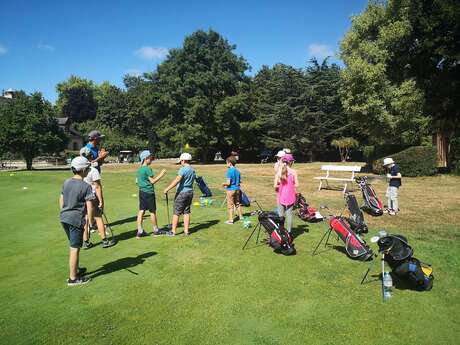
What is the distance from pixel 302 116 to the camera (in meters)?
47.0

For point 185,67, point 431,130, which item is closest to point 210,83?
point 185,67

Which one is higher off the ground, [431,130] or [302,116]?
[302,116]

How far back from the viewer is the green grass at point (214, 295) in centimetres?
502

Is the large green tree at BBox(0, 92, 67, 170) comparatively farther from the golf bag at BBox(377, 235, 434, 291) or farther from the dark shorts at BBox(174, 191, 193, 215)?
the golf bag at BBox(377, 235, 434, 291)

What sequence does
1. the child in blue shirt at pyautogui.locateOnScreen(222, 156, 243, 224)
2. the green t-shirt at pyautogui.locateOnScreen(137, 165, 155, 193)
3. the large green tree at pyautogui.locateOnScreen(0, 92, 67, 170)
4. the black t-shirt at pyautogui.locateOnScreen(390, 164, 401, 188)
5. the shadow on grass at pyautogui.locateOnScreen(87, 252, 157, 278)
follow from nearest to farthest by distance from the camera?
1. the shadow on grass at pyautogui.locateOnScreen(87, 252, 157, 278)
2. the green t-shirt at pyautogui.locateOnScreen(137, 165, 155, 193)
3. the child in blue shirt at pyautogui.locateOnScreen(222, 156, 243, 224)
4. the black t-shirt at pyautogui.locateOnScreen(390, 164, 401, 188)
5. the large green tree at pyautogui.locateOnScreen(0, 92, 67, 170)

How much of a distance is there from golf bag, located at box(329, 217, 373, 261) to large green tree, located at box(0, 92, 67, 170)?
38852 millimetres

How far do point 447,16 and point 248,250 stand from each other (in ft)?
64.7

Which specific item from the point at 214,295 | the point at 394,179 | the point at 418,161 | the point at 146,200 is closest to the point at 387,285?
the point at 214,295

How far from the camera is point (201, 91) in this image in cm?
4822

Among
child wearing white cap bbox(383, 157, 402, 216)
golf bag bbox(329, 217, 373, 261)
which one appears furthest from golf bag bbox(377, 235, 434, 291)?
child wearing white cap bbox(383, 157, 402, 216)

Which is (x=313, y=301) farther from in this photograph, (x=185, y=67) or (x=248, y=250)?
(x=185, y=67)

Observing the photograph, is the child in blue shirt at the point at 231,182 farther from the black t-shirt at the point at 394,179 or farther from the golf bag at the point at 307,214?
the black t-shirt at the point at 394,179

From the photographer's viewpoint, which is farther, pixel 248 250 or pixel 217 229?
pixel 217 229

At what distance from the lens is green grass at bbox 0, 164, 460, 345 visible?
502cm
